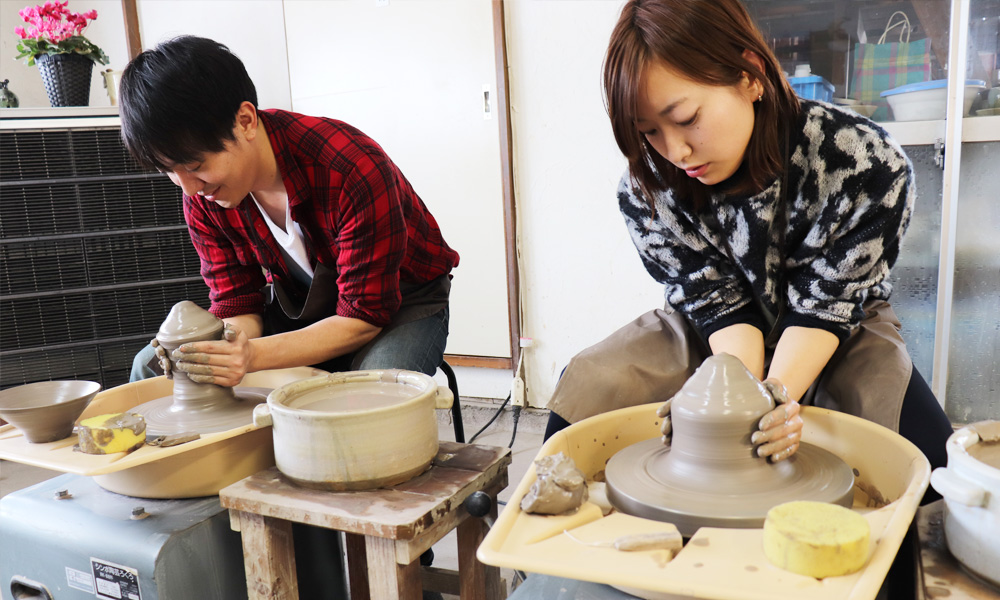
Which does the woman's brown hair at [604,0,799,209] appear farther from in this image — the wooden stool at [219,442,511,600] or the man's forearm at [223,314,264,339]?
the man's forearm at [223,314,264,339]

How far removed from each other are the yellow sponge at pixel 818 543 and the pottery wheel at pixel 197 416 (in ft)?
2.97

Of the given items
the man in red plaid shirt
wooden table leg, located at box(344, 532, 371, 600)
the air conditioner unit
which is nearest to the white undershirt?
the man in red plaid shirt

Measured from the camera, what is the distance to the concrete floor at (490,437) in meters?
2.83

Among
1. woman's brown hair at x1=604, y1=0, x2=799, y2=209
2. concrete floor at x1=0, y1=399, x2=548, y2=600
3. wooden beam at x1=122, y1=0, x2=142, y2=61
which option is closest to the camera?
woman's brown hair at x1=604, y1=0, x2=799, y2=209

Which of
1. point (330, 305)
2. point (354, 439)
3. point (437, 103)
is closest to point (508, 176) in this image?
point (437, 103)

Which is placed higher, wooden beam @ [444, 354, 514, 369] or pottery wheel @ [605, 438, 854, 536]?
pottery wheel @ [605, 438, 854, 536]

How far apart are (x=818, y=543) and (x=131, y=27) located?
412cm

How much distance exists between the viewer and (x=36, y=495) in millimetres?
1321

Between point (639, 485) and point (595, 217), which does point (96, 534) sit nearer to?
point (639, 485)

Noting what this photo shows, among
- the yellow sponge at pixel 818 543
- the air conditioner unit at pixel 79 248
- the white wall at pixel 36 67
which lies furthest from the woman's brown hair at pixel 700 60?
the white wall at pixel 36 67

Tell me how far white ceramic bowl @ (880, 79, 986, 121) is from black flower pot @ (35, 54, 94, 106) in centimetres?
323

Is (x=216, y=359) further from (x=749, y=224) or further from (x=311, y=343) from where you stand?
(x=749, y=224)

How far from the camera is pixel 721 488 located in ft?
3.07

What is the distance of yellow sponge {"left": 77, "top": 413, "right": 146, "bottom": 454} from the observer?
1130 millimetres
